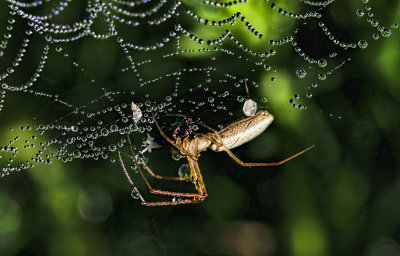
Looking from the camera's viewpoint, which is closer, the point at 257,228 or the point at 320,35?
the point at 320,35

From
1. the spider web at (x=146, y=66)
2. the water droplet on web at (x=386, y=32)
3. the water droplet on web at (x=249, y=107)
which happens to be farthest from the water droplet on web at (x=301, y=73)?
the water droplet on web at (x=386, y=32)

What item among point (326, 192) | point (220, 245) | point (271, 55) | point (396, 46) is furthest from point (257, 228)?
point (396, 46)

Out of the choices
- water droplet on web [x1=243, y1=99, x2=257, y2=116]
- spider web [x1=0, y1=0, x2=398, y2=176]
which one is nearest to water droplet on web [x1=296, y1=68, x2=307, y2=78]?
spider web [x1=0, y1=0, x2=398, y2=176]

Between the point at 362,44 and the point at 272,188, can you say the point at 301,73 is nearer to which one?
the point at 362,44

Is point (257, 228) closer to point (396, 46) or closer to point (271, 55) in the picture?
point (271, 55)

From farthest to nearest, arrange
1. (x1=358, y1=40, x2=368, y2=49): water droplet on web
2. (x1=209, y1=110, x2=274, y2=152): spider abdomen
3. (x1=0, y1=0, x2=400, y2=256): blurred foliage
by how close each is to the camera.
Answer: (x1=0, y1=0, x2=400, y2=256): blurred foliage, (x1=358, y1=40, x2=368, y2=49): water droplet on web, (x1=209, y1=110, x2=274, y2=152): spider abdomen

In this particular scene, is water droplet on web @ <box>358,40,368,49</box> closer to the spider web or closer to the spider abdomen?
the spider web

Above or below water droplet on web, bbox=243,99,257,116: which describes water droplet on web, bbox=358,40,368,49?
above
